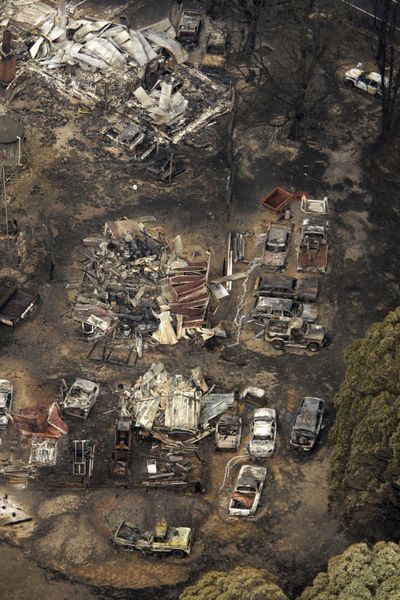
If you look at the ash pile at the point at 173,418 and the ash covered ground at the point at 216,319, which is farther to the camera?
the ash pile at the point at 173,418

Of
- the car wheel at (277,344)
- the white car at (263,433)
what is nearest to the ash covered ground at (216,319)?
the car wheel at (277,344)

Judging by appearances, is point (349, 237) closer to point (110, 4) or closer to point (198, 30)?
point (198, 30)

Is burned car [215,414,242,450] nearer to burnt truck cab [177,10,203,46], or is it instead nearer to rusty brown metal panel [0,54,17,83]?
rusty brown metal panel [0,54,17,83]

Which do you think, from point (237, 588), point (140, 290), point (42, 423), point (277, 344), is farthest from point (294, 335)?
point (237, 588)

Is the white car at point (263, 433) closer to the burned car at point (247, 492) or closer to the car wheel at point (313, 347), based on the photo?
the burned car at point (247, 492)

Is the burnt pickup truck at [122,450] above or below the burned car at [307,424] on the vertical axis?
below

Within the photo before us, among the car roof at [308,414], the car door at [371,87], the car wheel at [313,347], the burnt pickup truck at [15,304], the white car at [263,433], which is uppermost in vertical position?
the car door at [371,87]

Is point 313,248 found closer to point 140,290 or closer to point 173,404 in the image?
point 140,290

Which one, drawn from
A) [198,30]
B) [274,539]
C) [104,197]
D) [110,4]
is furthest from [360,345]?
[110,4]
